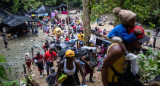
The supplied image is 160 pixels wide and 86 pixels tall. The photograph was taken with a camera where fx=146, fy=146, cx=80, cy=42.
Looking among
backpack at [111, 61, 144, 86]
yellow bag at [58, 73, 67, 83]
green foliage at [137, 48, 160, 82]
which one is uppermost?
backpack at [111, 61, 144, 86]

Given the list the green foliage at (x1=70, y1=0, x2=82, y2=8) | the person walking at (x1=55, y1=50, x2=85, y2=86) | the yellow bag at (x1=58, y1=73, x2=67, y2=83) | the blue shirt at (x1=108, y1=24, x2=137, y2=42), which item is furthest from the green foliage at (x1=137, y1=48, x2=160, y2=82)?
the green foliage at (x1=70, y1=0, x2=82, y2=8)

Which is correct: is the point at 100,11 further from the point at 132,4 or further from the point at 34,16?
the point at 34,16

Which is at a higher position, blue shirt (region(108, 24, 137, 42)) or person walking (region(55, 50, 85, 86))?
blue shirt (region(108, 24, 137, 42))

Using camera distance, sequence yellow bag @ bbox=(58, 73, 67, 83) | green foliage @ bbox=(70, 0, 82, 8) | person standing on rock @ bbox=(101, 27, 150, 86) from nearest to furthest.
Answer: person standing on rock @ bbox=(101, 27, 150, 86), yellow bag @ bbox=(58, 73, 67, 83), green foliage @ bbox=(70, 0, 82, 8)

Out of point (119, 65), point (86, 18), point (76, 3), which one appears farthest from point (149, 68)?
point (76, 3)

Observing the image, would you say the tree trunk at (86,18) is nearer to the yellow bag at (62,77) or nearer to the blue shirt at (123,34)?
the yellow bag at (62,77)

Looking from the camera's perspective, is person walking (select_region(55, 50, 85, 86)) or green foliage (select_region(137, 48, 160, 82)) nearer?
person walking (select_region(55, 50, 85, 86))

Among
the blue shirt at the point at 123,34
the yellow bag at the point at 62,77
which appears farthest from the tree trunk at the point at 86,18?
the blue shirt at the point at 123,34

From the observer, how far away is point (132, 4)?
7.45 meters

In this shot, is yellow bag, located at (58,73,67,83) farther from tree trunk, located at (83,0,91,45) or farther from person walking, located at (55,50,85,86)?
tree trunk, located at (83,0,91,45)

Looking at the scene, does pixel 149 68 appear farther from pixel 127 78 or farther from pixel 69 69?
pixel 127 78

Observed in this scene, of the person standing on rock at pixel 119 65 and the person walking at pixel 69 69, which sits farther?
the person walking at pixel 69 69

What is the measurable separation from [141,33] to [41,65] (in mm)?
6562

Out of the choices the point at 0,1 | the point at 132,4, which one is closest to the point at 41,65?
the point at 132,4
